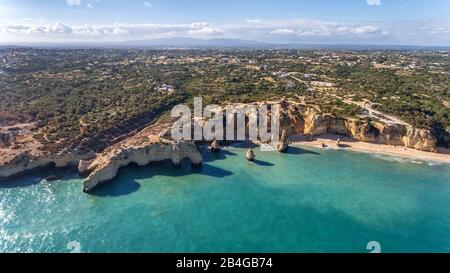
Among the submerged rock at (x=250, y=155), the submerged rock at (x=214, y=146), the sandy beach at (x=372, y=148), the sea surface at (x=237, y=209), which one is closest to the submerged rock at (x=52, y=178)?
the sea surface at (x=237, y=209)

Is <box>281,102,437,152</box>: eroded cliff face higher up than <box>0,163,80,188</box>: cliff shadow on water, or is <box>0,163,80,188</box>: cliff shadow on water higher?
<box>281,102,437,152</box>: eroded cliff face

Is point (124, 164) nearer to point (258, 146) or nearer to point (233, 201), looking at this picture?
point (233, 201)

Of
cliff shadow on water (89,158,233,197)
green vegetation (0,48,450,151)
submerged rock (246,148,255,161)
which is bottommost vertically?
cliff shadow on water (89,158,233,197)

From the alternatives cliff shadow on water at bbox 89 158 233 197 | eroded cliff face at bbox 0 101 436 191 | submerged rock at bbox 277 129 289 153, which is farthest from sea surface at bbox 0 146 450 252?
submerged rock at bbox 277 129 289 153

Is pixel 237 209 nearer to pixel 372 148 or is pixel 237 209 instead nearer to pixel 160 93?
pixel 372 148

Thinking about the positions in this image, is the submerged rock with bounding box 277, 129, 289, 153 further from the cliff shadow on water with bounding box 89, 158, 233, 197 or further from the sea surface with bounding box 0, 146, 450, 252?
the cliff shadow on water with bounding box 89, 158, 233, 197

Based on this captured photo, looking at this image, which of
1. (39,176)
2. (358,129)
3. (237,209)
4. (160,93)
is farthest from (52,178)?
(358,129)

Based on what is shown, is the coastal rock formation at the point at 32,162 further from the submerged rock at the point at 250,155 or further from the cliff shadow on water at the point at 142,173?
the submerged rock at the point at 250,155
